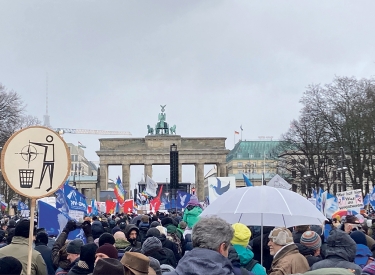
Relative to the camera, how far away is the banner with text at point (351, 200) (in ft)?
64.2

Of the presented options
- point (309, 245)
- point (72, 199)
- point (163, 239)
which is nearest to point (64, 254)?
point (163, 239)

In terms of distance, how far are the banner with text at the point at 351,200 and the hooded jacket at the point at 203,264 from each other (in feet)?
51.4

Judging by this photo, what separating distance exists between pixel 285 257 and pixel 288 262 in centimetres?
8

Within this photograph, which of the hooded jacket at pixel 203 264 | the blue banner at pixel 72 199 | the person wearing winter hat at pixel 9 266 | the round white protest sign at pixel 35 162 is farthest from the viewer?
the blue banner at pixel 72 199

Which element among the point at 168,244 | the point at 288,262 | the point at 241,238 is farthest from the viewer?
the point at 168,244

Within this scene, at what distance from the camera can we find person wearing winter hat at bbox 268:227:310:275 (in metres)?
6.19

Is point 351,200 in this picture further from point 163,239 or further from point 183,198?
point 183,198

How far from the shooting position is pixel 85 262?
639 centimetres

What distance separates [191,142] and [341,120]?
41.3 metres

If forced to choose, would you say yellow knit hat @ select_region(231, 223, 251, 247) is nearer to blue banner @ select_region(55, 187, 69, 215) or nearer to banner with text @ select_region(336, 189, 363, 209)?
blue banner @ select_region(55, 187, 69, 215)

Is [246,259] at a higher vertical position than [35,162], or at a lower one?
lower

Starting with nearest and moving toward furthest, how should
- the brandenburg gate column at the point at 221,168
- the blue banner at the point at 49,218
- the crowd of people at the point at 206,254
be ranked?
the crowd of people at the point at 206,254 < the blue banner at the point at 49,218 < the brandenburg gate column at the point at 221,168

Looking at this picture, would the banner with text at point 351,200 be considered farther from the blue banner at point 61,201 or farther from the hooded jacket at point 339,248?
the hooded jacket at point 339,248

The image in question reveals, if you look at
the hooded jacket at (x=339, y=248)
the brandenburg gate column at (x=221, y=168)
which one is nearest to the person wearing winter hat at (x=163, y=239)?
the hooded jacket at (x=339, y=248)
